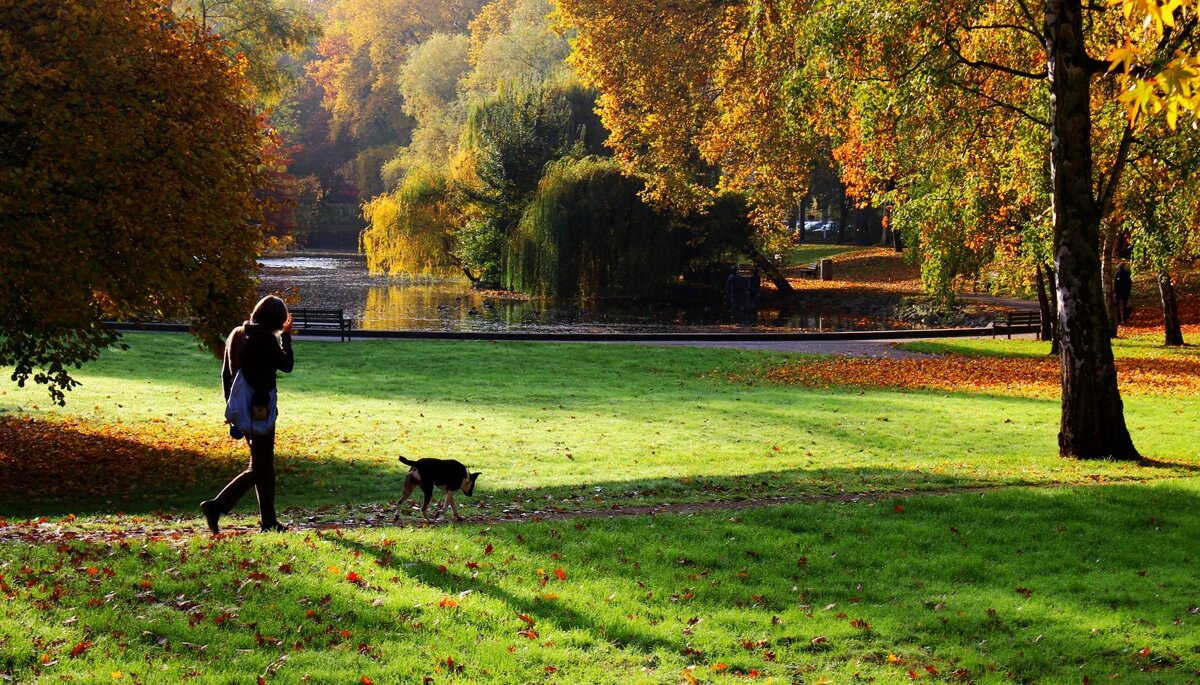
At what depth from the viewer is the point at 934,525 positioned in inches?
378

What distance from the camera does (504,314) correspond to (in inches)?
1646

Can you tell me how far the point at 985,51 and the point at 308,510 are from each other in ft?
49.5

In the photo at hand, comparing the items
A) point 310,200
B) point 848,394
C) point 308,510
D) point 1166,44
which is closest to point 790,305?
point 848,394

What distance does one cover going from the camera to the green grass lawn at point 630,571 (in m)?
6.36

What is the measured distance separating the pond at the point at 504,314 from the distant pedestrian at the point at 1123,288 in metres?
7.16

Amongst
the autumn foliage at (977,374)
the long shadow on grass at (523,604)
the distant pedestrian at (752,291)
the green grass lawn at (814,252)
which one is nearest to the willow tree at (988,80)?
the long shadow on grass at (523,604)

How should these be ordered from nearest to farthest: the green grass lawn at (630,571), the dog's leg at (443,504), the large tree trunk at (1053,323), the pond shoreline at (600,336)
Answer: the green grass lawn at (630,571)
the dog's leg at (443,504)
the large tree trunk at (1053,323)
the pond shoreline at (600,336)

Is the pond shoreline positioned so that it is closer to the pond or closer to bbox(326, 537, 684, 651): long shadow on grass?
Answer: the pond

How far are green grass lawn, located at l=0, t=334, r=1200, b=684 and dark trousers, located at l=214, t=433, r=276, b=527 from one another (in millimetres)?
589

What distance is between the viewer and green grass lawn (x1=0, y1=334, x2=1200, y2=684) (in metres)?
6.36

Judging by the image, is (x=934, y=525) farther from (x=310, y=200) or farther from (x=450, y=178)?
(x=310, y=200)

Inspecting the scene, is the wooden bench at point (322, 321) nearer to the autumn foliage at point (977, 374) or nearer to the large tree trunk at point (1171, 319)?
the autumn foliage at point (977, 374)

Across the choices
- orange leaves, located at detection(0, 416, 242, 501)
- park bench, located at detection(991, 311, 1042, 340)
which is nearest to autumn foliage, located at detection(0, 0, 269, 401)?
orange leaves, located at detection(0, 416, 242, 501)

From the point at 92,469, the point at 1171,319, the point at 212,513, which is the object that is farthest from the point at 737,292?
the point at 212,513
